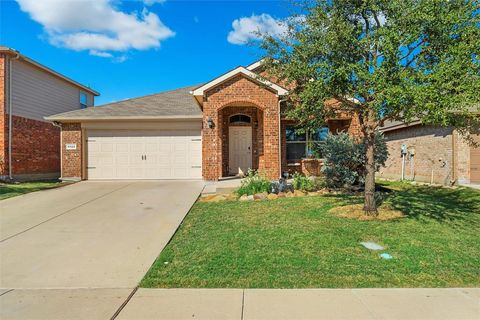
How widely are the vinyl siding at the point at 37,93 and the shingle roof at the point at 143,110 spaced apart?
2.64 metres

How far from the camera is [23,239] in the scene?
6.08 m

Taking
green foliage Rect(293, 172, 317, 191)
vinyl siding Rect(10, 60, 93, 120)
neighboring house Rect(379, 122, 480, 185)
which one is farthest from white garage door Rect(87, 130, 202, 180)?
neighboring house Rect(379, 122, 480, 185)

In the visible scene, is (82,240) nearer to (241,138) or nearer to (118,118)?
(118,118)

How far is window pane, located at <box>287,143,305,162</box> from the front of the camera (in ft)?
48.5

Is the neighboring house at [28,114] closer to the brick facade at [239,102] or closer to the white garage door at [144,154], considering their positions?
the white garage door at [144,154]

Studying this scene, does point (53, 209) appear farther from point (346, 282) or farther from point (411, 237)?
point (411, 237)

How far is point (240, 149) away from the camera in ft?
49.4

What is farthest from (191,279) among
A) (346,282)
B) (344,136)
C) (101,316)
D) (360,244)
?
(344,136)

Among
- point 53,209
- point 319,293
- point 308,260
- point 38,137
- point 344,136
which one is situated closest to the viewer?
point 319,293

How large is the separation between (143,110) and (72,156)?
376 centimetres

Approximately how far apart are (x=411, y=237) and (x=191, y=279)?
3.97 meters

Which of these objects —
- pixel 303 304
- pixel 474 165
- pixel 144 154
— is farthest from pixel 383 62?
pixel 144 154

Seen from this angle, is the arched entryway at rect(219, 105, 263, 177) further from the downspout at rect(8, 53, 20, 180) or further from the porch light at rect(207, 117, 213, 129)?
the downspout at rect(8, 53, 20, 180)

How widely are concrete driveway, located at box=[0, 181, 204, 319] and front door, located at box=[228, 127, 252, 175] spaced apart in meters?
4.44
